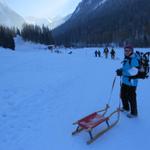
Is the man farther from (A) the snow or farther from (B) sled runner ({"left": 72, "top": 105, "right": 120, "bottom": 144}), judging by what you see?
(B) sled runner ({"left": 72, "top": 105, "right": 120, "bottom": 144})

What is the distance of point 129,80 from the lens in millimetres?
6781

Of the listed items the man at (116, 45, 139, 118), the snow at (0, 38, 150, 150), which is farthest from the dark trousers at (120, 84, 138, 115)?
the snow at (0, 38, 150, 150)

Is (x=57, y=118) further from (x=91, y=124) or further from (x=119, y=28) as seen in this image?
(x=119, y=28)

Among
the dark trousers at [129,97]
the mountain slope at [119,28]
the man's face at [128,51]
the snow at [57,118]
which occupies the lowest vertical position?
the snow at [57,118]

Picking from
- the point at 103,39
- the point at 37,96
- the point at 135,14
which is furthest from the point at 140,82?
the point at 135,14

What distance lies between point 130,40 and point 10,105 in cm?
Answer: 12105

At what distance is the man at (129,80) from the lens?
6.60m

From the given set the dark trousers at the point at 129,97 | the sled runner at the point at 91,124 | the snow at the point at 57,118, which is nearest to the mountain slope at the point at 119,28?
the snow at the point at 57,118

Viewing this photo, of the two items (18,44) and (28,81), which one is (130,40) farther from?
(28,81)

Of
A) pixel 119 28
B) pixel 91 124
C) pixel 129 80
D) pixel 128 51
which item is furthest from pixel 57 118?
pixel 119 28

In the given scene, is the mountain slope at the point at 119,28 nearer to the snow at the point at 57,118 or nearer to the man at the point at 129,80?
the snow at the point at 57,118

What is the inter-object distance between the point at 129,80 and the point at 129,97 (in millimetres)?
542

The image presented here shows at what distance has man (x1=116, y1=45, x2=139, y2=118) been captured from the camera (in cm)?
660

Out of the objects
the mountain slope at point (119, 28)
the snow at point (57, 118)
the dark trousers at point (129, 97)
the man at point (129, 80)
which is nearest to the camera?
the snow at point (57, 118)
